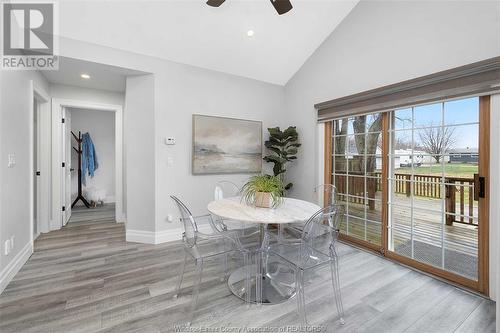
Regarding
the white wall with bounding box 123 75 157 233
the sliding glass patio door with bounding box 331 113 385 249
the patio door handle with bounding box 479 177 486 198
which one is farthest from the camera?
the white wall with bounding box 123 75 157 233

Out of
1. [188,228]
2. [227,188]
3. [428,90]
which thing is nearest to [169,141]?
[227,188]

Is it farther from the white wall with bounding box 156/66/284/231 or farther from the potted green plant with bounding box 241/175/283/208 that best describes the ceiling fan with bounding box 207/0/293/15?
the potted green plant with bounding box 241/175/283/208

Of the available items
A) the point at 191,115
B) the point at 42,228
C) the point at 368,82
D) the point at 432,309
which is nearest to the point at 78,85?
the point at 191,115

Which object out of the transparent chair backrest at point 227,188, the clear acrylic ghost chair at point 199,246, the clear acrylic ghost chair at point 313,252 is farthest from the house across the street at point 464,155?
the transparent chair backrest at point 227,188

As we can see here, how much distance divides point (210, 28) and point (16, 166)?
276 centimetres

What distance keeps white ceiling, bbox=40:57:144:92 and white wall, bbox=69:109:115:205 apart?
6.87 feet

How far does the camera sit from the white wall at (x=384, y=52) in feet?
6.77

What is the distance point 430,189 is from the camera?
2.55 m

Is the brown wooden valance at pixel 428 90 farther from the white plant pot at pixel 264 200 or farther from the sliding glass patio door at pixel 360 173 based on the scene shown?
the white plant pot at pixel 264 200

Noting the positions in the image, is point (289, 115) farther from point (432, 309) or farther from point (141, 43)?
point (432, 309)

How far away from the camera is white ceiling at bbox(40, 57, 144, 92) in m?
2.88

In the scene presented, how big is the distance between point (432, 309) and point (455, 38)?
2502 millimetres

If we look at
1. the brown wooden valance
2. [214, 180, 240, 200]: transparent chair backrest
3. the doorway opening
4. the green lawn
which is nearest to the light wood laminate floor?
the green lawn

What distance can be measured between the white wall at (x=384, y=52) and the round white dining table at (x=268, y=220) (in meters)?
1.59
